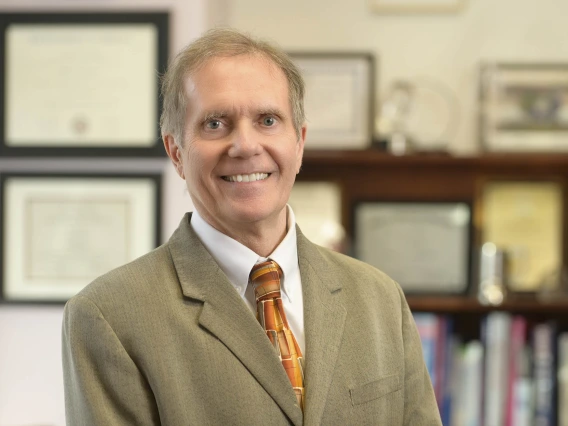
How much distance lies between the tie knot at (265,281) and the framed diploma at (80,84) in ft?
2.79

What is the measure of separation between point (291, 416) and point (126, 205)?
3.35ft

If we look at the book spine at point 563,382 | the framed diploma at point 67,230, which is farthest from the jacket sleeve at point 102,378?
the book spine at point 563,382

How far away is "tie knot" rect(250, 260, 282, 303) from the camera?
1207 millimetres

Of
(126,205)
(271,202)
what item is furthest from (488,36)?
(271,202)

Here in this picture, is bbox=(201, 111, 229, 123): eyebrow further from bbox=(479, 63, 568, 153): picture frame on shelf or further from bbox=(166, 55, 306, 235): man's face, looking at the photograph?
bbox=(479, 63, 568, 153): picture frame on shelf

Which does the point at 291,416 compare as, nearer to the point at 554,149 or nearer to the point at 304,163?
the point at 304,163

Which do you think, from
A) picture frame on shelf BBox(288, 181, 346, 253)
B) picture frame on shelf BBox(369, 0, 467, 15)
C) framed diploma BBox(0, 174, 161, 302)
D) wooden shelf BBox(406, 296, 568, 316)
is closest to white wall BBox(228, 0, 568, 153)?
picture frame on shelf BBox(369, 0, 467, 15)

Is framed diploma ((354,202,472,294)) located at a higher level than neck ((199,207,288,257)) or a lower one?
lower

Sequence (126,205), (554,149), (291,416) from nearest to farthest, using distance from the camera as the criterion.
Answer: (291,416) → (126,205) → (554,149)

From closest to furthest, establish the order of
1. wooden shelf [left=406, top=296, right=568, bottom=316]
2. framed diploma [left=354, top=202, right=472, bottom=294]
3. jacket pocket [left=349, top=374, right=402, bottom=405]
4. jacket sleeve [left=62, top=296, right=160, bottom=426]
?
jacket sleeve [left=62, top=296, right=160, bottom=426] < jacket pocket [left=349, top=374, right=402, bottom=405] < wooden shelf [left=406, top=296, right=568, bottom=316] < framed diploma [left=354, top=202, right=472, bottom=294]

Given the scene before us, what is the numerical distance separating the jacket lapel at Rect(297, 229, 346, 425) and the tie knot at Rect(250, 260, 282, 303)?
7 cm

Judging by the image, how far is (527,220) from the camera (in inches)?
99.2

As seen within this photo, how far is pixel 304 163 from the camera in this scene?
2484mm

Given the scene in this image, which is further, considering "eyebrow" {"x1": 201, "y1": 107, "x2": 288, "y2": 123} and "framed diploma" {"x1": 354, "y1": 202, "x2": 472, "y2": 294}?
"framed diploma" {"x1": 354, "y1": 202, "x2": 472, "y2": 294}
